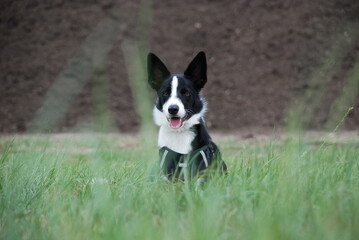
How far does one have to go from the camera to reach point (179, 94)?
3150mm

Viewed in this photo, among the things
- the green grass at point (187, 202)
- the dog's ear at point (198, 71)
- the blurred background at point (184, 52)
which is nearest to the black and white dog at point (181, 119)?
the dog's ear at point (198, 71)

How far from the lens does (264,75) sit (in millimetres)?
9859

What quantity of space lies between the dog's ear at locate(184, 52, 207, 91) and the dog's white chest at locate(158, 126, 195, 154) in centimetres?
43

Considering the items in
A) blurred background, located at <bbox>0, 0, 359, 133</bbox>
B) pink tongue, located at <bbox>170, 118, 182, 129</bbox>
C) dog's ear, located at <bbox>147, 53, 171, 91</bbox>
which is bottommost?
blurred background, located at <bbox>0, 0, 359, 133</bbox>

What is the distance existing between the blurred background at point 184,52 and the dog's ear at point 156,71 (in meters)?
5.89

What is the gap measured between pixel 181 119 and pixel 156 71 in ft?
1.63

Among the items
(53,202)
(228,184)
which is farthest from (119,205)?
(228,184)

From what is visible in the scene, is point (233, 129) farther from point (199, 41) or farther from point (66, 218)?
point (66, 218)

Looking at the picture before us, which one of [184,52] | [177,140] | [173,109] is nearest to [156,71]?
[173,109]

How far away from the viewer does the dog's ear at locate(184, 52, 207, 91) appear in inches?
128

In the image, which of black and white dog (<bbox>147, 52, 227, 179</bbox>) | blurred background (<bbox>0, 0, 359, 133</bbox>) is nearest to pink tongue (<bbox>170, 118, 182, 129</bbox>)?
black and white dog (<bbox>147, 52, 227, 179</bbox>)

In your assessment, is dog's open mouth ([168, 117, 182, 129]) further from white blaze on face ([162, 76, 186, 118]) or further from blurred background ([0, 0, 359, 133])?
blurred background ([0, 0, 359, 133])

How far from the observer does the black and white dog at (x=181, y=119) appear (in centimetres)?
296

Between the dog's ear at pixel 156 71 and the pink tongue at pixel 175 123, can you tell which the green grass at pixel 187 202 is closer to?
the pink tongue at pixel 175 123
